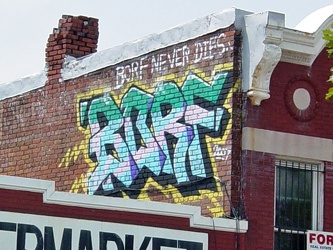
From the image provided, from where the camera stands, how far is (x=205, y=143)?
66.9 ft

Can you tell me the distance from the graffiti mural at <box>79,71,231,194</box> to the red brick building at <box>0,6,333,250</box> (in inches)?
0.9

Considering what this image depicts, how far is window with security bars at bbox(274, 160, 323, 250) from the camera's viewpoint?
2045 centimetres

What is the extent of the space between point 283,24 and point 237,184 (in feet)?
8.97

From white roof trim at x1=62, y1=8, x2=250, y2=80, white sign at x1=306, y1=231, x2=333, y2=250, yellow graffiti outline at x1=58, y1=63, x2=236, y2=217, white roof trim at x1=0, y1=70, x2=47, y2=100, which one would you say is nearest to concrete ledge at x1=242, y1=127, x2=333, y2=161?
yellow graffiti outline at x1=58, y1=63, x2=236, y2=217

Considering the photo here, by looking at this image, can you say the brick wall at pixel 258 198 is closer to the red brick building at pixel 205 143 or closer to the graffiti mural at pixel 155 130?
the red brick building at pixel 205 143

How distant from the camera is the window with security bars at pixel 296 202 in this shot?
20.5 meters

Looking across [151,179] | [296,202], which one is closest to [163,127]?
[151,179]

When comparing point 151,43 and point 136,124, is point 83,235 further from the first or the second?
point 151,43

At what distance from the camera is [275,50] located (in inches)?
783

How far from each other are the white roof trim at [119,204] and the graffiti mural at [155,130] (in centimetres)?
117

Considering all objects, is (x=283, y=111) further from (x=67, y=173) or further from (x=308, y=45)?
(x=67, y=173)

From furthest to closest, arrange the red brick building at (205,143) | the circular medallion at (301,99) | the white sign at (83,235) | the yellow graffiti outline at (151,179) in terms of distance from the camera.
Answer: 1. the circular medallion at (301,99)
2. the yellow graffiti outline at (151,179)
3. the red brick building at (205,143)
4. the white sign at (83,235)

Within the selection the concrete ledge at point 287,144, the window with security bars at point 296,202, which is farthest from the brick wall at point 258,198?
the window with security bars at point 296,202

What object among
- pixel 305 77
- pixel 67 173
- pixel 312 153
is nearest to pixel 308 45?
pixel 305 77
